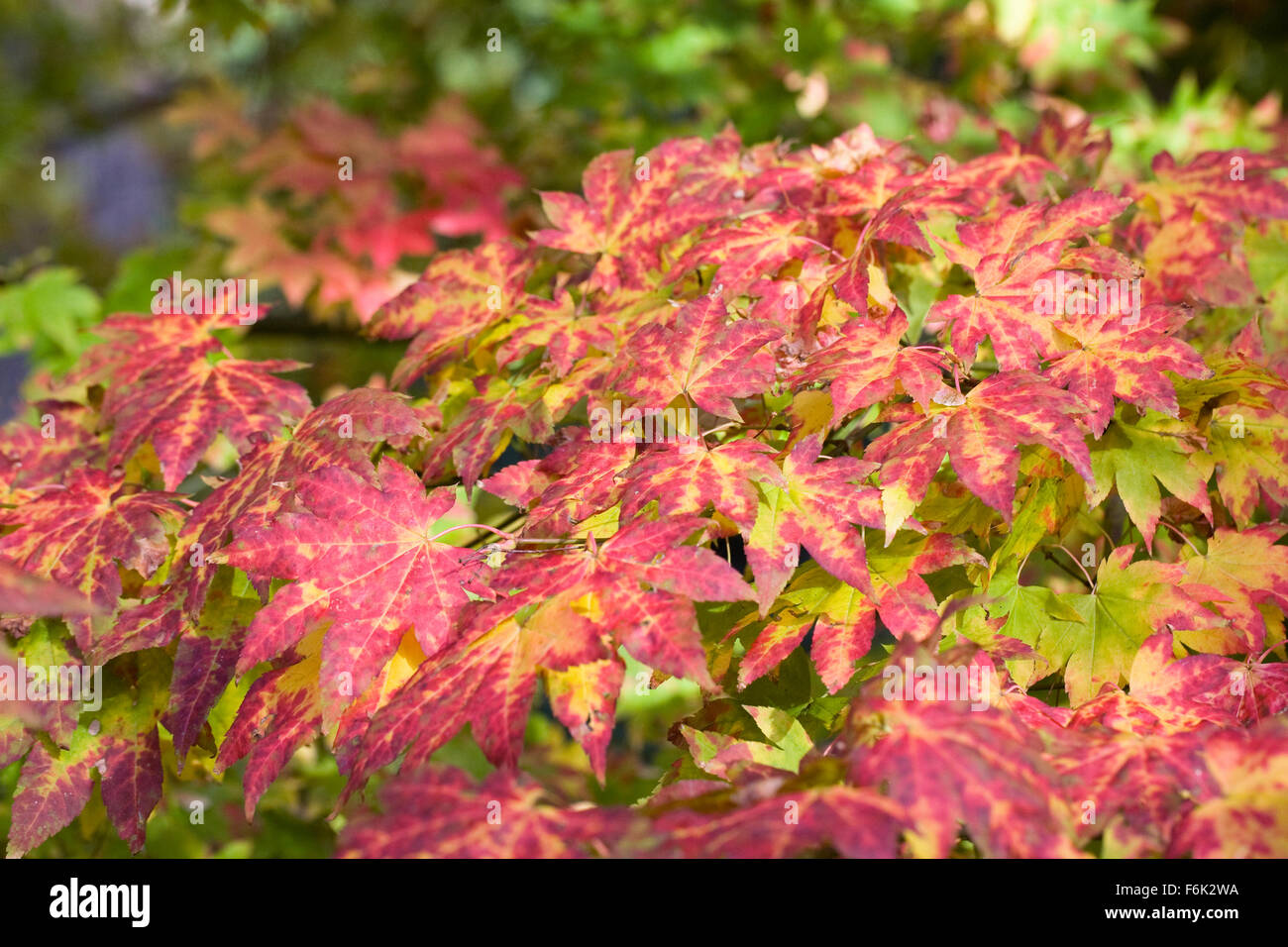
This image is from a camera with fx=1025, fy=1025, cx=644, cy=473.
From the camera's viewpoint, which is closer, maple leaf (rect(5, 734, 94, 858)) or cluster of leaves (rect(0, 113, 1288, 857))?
cluster of leaves (rect(0, 113, 1288, 857))

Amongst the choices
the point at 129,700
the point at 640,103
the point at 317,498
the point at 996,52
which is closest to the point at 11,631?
the point at 129,700

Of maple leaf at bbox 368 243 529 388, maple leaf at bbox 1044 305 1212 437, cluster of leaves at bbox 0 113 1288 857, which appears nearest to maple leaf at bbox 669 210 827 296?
cluster of leaves at bbox 0 113 1288 857

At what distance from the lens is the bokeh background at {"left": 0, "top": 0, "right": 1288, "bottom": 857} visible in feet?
9.45

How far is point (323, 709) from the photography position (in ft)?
3.36

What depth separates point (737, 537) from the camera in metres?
1.44

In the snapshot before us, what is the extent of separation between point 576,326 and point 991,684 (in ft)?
2.33

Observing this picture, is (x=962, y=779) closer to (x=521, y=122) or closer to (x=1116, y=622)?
(x=1116, y=622)

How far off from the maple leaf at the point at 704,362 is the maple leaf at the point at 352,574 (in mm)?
283

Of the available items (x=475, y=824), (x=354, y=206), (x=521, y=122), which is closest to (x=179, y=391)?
(x=475, y=824)

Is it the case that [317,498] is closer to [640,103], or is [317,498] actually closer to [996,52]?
[640,103]

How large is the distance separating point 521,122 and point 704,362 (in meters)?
2.96

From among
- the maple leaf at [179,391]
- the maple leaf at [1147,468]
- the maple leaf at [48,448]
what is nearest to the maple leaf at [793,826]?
the maple leaf at [1147,468]

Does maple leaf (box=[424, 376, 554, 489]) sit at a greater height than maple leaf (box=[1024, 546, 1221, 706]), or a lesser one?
greater

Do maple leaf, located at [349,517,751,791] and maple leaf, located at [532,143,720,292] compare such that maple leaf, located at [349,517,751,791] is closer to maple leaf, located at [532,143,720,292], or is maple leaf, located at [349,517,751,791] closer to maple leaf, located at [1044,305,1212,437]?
maple leaf, located at [1044,305,1212,437]
